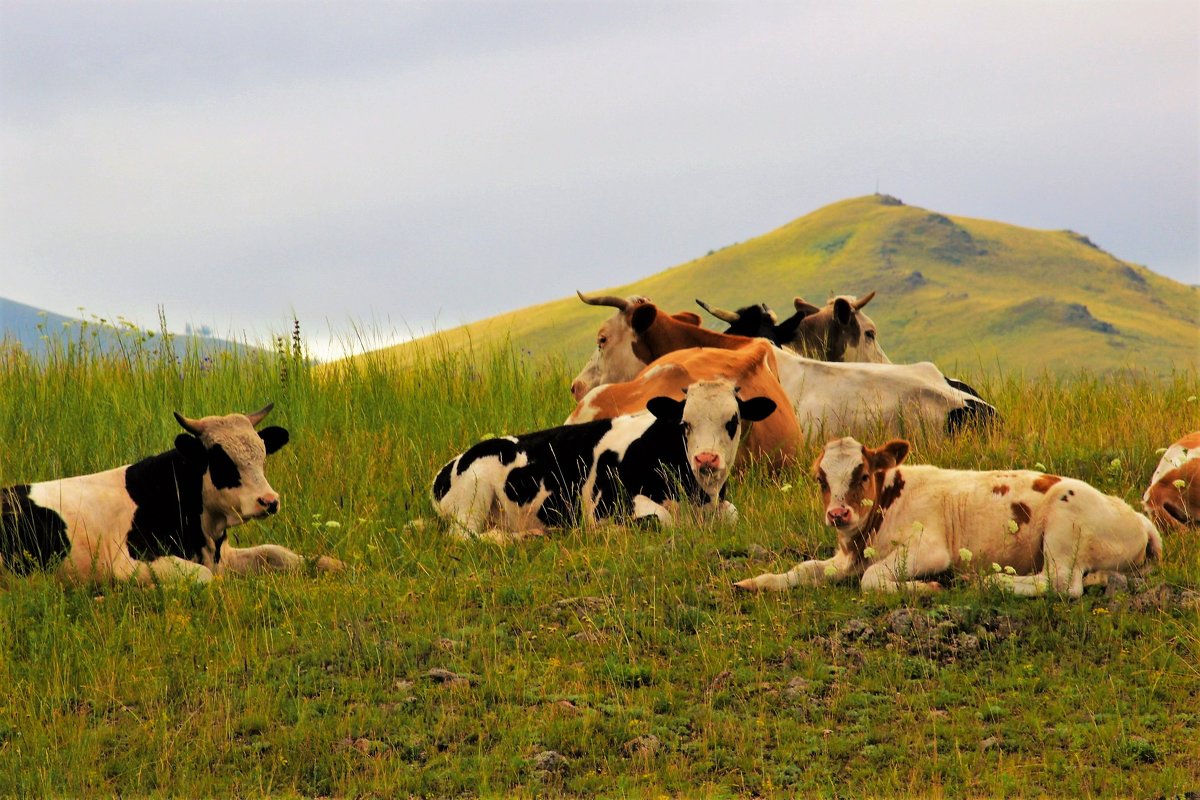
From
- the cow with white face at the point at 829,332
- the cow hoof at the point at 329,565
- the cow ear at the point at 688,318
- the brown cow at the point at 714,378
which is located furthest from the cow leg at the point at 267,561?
the cow with white face at the point at 829,332

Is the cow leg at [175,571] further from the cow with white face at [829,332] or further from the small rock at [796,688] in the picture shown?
the cow with white face at [829,332]

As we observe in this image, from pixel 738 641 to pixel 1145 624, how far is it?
103 inches

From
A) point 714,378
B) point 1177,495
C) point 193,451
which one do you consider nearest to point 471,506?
point 193,451

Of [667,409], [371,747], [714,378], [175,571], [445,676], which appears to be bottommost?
[371,747]

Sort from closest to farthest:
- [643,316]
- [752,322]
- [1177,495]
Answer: [1177,495], [643,316], [752,322]

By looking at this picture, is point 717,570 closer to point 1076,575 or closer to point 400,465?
point 1076,575

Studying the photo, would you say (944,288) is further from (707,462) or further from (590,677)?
(590,677)

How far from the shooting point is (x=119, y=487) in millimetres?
10383

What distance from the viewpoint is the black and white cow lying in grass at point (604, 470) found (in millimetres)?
11297

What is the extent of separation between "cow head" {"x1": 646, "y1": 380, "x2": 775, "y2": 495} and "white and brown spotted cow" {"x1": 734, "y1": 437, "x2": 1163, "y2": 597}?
5.31 ft

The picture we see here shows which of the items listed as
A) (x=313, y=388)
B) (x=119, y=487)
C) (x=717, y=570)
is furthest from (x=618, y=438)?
(x=313, y=388)

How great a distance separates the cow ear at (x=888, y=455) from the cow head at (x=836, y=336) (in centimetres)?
926

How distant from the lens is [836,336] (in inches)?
746

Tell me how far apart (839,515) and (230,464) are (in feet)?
14.5
